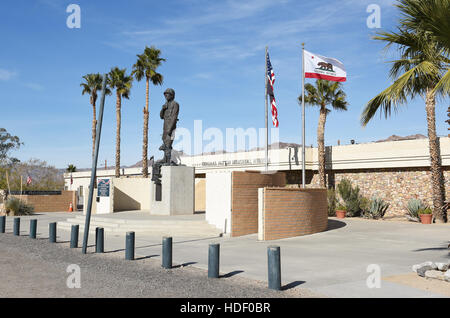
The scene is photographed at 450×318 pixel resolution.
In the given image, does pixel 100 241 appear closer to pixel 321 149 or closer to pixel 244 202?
pixel 244 202

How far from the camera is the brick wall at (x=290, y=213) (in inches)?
584

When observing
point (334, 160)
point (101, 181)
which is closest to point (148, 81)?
point (101, 181)

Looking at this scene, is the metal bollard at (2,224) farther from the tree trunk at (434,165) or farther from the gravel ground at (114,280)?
the tree trunk at (434,165)

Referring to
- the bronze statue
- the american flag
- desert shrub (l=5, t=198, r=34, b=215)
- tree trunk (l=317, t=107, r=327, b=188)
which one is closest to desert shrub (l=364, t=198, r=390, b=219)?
tree trunk (l=317, t=107, r=327, b=188)

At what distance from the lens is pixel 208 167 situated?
40156mm

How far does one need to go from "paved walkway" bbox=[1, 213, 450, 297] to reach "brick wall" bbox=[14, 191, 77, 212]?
19074mm

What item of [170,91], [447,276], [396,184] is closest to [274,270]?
[447,276]

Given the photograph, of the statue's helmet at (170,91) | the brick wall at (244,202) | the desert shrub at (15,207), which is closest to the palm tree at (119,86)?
the desert shrub at (15,207)

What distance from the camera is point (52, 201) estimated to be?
3666 centimetres

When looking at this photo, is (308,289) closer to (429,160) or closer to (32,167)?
(429,160)

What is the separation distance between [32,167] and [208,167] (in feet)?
104

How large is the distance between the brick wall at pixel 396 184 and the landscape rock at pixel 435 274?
17973 mm

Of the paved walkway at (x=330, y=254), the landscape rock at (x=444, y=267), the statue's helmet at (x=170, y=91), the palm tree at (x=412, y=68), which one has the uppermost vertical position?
the statue's helmet at (x=170, y=91)
